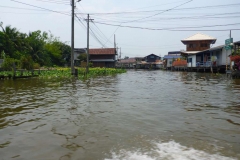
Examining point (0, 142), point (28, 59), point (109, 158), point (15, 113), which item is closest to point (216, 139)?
point (109, 158)

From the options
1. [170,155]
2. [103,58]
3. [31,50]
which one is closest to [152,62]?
[103,58]

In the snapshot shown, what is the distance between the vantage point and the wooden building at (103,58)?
63.0 metres

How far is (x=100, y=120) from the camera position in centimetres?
624

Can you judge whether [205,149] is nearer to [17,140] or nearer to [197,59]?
[17,140]

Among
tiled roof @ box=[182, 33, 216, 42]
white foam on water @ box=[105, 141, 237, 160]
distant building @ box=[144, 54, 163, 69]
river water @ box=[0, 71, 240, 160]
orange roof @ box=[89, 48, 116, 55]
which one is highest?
tiled roof @ box=[182, 33, 216, 42]

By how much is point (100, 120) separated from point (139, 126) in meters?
1.18

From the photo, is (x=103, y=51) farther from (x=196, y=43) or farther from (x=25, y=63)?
(x=25, y=63)

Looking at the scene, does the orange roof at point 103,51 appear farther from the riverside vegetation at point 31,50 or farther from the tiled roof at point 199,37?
Answer: the tiled roof at point 199,37

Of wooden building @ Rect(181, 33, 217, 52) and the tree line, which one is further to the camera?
wooden building @ Rect(181, 33, 217, 52)

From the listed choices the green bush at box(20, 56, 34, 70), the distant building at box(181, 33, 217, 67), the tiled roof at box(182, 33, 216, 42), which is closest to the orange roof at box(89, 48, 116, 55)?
the distant building at box(181, 33, 217, 67)

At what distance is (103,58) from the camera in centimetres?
6378

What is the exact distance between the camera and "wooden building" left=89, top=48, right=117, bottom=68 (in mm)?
62969

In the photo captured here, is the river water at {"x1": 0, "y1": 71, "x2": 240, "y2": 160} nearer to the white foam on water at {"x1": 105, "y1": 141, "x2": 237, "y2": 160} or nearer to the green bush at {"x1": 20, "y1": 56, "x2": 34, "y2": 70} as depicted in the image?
the white foam on water at {"x1": 105, "y1": 141, "x2": 237, "y2": 160}

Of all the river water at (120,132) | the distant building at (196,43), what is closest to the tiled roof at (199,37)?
the distant building at (196,43)
